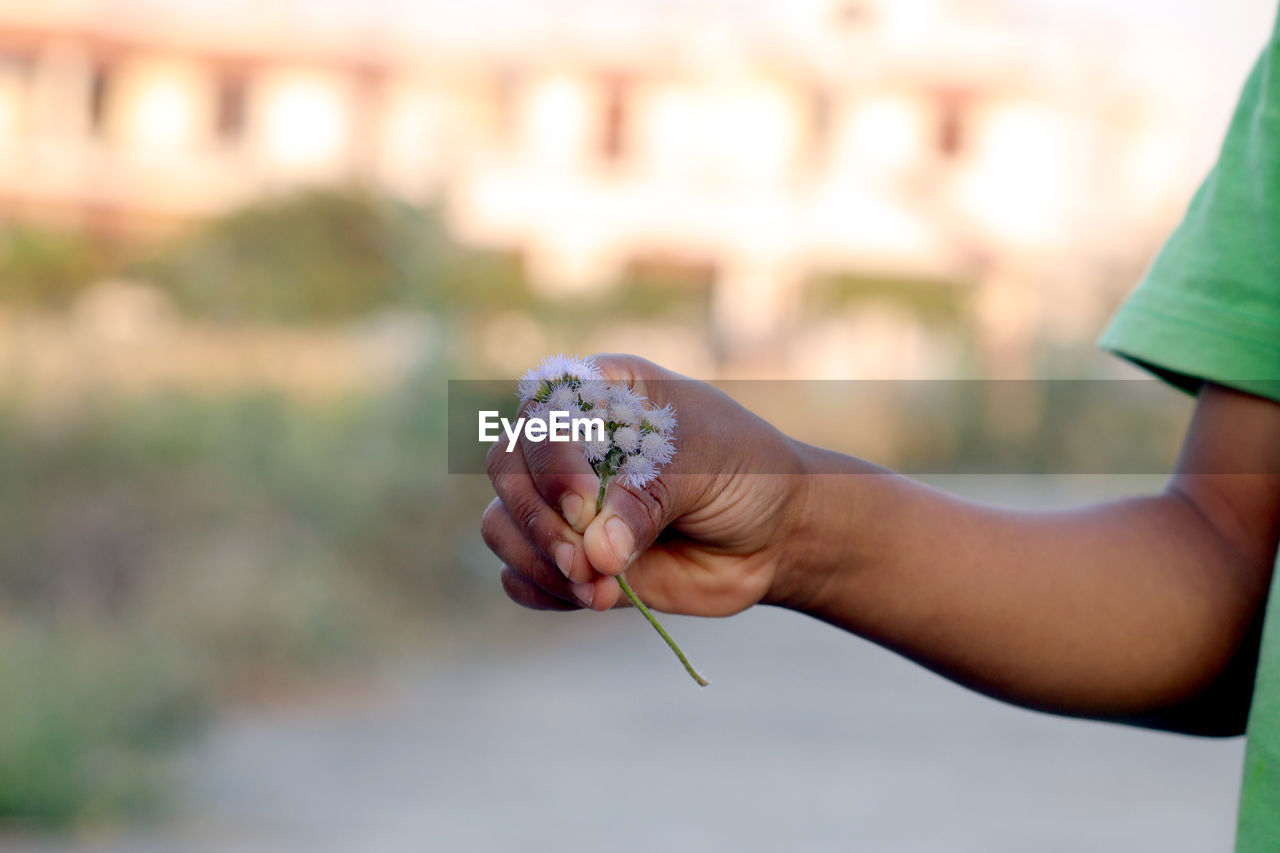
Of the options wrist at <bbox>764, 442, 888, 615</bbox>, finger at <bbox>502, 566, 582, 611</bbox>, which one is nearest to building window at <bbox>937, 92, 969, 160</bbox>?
wrist at <bbox>764, 442, 888, 615</bbox>

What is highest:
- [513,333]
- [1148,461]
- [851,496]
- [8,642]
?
[851,496]

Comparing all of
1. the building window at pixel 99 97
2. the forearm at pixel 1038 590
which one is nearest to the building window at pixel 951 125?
the building window at pixel 99 97

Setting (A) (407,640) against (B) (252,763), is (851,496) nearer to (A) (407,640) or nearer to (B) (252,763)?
(B) (252,763)

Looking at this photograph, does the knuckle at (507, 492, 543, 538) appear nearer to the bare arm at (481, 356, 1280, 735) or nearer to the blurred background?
the bare arm at (481, 356, 1280, 735)

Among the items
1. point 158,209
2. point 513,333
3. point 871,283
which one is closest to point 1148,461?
point 513,333

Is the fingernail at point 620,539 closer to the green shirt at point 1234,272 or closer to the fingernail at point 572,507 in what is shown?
the fingernail at point 572,507
